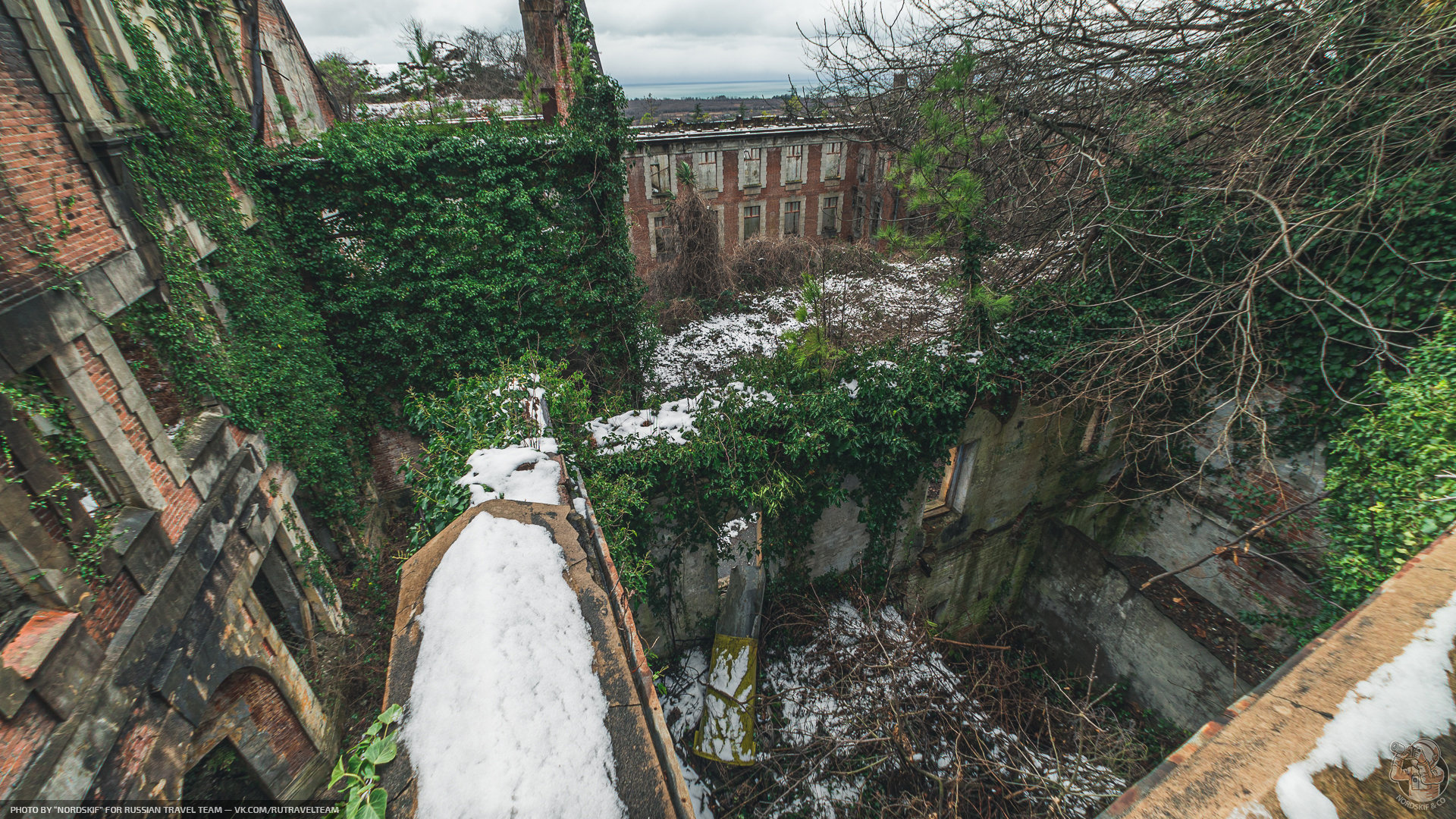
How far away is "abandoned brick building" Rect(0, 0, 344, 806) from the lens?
3.18 meters

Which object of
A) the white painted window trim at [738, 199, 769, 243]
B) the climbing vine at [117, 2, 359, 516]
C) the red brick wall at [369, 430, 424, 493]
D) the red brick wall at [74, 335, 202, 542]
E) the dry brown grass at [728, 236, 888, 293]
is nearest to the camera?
the red brick wall at [74, 335, 202, 542]

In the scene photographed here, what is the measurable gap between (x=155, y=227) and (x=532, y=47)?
32.9 feet

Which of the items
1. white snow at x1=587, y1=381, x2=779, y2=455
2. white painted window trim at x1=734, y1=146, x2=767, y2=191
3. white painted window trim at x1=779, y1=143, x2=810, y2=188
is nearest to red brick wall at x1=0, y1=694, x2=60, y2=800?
white snow at x1=587, y1=381, x2=779, y2=455

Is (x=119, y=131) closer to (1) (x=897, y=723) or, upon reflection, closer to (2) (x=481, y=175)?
(2) (x=481, y=175)

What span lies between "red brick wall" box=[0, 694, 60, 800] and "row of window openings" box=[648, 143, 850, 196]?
19.6m

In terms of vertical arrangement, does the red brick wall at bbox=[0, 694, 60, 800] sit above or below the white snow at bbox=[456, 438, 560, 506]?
below

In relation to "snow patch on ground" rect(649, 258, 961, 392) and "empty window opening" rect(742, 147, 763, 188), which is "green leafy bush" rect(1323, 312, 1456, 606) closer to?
"snow patch on ground" rect(649, 258, 961, 392)

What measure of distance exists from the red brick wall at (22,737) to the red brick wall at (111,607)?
57cm

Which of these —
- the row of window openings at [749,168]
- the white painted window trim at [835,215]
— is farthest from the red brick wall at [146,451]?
the white painted window trim at [835,215]

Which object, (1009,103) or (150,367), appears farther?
(1009,103)

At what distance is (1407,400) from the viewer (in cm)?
441

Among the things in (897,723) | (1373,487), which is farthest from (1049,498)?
(897,723)

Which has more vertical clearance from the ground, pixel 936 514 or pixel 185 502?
pixel 185 502

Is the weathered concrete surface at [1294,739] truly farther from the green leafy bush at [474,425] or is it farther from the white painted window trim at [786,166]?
the white painted window trim at [786,166]
